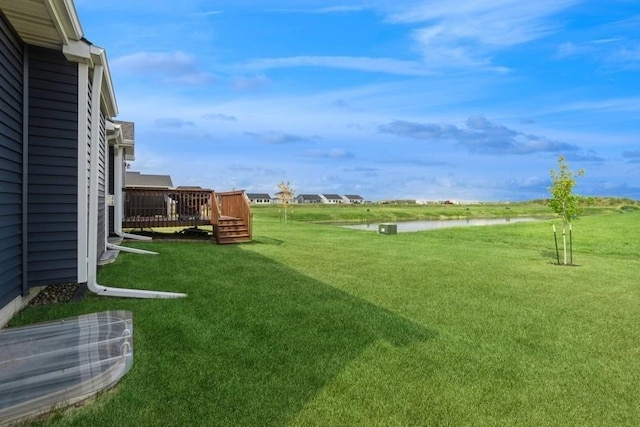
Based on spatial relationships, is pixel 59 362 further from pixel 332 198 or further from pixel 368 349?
pixel 332 198

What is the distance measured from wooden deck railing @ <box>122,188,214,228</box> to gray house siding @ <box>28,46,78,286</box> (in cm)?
656

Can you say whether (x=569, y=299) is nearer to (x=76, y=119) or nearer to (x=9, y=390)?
(x=9, y=390)

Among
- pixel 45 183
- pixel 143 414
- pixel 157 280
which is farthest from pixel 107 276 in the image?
pixel 143 414

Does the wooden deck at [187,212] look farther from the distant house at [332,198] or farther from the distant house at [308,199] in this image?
the distant house at [332,198]

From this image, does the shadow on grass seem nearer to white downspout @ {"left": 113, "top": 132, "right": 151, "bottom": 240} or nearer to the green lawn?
the green lawn

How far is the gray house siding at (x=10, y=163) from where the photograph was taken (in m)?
4.12

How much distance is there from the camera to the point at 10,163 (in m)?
4.36

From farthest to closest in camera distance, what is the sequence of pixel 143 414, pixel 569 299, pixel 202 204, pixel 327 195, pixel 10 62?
pixel 327 195 < pixel 202 204 < pixel 569 299 < pixel 10 62 < pixel 143 414

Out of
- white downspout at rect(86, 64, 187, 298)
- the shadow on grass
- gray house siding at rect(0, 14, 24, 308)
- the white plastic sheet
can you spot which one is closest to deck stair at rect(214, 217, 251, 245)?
the shadow on grass

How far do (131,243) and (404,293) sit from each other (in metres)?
7.66

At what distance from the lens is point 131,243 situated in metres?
10.6

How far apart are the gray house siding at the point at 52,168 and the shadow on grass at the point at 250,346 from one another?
63.1 inches

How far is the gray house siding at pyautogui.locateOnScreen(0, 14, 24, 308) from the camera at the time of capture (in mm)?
4121

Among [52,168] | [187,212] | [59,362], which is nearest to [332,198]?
[187,212]
